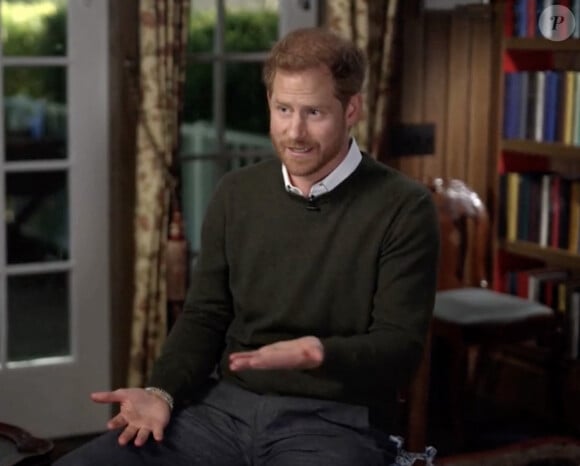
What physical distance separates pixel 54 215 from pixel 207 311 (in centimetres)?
172

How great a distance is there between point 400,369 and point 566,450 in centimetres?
156

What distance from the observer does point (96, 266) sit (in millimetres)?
3859

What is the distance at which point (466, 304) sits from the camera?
3971 millimetres

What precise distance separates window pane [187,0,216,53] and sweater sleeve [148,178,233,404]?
1.74m

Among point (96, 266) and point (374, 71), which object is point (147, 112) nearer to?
point (96, 266)

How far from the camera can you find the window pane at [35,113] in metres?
3.73

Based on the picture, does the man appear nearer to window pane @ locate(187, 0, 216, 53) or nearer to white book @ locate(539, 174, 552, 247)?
window pane @ locate(187, 0, 216, 53)

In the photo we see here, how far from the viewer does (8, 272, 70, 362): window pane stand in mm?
3830

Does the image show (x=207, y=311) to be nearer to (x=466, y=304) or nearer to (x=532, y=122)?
(x=466, y=304)

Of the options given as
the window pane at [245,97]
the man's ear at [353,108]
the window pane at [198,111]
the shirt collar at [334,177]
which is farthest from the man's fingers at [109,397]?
the window pane at [245,97]

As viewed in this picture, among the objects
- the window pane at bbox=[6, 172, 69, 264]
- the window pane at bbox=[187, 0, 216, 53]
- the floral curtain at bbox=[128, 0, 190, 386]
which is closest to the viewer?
the floral curtain at bbox=[128, 0, 190, 386]

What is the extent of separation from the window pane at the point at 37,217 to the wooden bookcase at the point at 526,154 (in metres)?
1.65

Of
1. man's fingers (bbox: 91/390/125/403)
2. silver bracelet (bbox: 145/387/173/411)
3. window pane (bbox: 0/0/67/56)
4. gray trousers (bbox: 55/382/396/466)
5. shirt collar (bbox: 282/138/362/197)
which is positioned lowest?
gray trousers (bbox: 55/382/396/466)

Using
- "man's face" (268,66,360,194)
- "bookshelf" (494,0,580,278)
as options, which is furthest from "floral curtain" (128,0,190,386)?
"man's face" (268,66,360,194)
